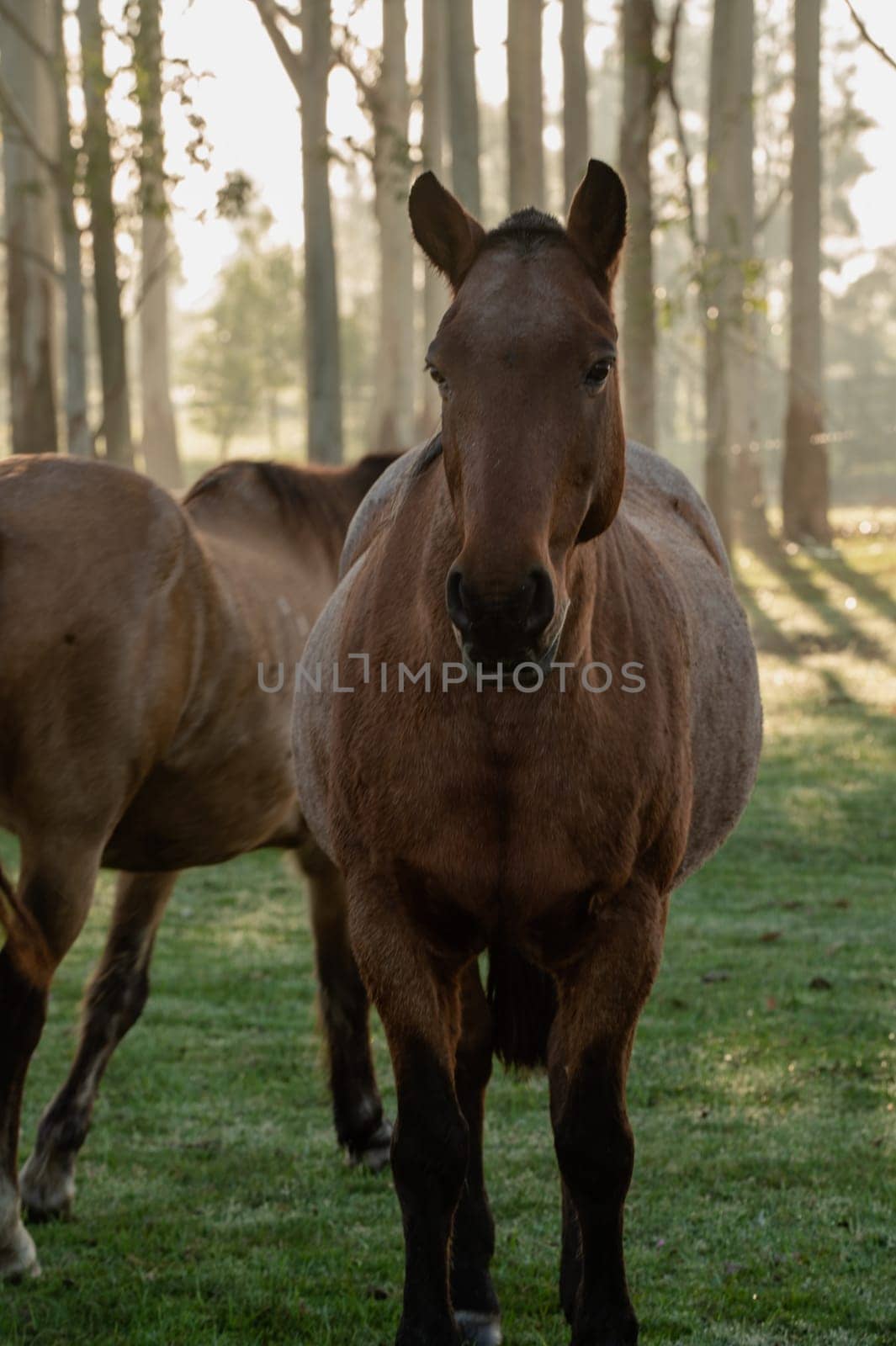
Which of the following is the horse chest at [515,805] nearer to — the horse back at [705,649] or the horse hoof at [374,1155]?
the horse back at [705,649]

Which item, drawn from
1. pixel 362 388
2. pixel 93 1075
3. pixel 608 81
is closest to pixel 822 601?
pixel 93 1075

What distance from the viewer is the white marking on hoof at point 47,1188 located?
503cm

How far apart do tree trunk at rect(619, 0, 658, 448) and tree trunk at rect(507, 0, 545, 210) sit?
1.94 metres

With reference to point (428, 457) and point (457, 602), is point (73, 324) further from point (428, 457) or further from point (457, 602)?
point (457, 602)

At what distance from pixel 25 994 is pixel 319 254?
486 inches

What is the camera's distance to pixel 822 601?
22484mm

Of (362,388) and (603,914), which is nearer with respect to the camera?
(603,914)

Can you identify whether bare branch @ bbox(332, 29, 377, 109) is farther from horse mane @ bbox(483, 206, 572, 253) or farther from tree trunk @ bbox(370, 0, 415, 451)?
horse mane @ bbox(483, 206, 572, 253)

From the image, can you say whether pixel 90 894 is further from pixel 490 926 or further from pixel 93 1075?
pixel 490 926

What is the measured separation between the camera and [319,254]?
15.8 m

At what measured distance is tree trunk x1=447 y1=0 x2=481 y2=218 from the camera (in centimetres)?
1502

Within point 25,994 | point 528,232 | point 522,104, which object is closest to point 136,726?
point 25,994

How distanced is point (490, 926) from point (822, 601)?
19.9m

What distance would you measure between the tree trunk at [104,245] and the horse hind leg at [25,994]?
1088 centimetres
